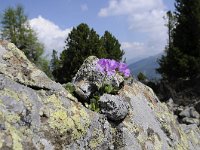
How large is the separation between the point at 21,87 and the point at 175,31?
43374 millimetres

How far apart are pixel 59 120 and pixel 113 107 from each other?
1018mm

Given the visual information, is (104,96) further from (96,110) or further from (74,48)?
(74,48)

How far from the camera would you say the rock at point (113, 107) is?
554 centimetres

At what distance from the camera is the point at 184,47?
45.2m

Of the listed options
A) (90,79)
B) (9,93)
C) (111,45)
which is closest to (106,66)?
(90,79)

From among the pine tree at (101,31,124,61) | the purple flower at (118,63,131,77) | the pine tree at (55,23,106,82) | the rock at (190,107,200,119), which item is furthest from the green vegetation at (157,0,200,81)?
the purple flower at (118,63,131,77)

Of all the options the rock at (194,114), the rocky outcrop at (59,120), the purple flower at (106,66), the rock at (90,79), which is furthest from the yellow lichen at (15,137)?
the rock at (194,114)

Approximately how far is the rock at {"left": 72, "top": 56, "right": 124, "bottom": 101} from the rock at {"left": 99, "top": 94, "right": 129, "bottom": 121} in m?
0.29

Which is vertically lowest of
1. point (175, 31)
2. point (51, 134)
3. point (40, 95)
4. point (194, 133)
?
point (194, 133)

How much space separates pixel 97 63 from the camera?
6086 mm

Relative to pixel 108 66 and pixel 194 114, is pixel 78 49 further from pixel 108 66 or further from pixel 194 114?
pixel 108 66

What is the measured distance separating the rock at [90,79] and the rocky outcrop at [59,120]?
0.75 ft

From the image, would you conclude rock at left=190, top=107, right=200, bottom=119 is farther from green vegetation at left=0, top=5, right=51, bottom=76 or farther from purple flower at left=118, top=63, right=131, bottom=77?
green vegetation at left=0, top=5, right=51, bottom=76

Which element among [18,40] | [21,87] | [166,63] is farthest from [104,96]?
[18,40]
